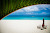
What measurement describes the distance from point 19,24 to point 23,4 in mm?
895

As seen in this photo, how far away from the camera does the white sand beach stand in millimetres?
3729

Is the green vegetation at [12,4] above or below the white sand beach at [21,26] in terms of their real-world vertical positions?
above

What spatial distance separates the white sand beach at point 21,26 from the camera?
3.73m

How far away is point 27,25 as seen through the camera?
12.3 ft

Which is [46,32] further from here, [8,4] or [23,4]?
[8,4]

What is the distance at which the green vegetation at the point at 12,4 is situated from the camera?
367 cm

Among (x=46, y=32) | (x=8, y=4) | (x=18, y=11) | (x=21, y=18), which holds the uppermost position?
(x=8, y=4)

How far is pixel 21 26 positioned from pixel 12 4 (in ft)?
3.42

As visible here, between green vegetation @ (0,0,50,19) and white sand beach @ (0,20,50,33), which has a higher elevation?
green vegetation @ (0,0,50,19)

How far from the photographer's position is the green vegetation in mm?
3672

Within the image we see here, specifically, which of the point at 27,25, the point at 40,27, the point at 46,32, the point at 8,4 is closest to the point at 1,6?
the point at 8,4

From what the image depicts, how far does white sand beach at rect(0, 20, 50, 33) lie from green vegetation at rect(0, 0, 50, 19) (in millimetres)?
438

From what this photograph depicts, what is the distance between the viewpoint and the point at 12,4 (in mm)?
3697

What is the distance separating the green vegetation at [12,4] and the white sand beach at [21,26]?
1.44ft
